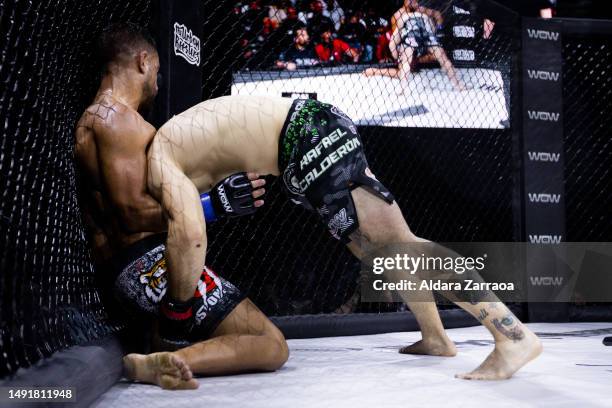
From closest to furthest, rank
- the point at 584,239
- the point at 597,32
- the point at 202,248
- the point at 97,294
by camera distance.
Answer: the point at 202,248 → the point at 97,294 → the point at 597,32 → the point at 584,239

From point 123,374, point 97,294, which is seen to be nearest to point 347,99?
point 97,294

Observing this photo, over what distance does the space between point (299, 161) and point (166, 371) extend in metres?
0.56

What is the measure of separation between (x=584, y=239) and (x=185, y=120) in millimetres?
3143

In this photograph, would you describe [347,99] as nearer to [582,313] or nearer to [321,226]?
[321,226]

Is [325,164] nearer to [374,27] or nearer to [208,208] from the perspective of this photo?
[208,208]

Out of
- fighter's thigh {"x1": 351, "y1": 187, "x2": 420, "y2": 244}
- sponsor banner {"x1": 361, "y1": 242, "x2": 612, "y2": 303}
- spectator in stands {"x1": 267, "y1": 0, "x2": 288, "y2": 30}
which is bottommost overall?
sponsor banner {"x1": 361, "y1": 242, "x2": 612, "y2": 303}

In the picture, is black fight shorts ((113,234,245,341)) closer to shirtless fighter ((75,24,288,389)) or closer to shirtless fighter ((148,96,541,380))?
shirtless fighter ((75,24,288,389))

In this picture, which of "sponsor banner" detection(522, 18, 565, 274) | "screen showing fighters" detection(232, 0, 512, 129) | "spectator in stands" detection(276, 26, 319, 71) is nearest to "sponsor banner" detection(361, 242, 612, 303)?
"sponsor banner" detection(522, 18, 565, 274)

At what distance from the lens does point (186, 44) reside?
6.57 ft

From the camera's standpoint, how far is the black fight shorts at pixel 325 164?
5.17 ft

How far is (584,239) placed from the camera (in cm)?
401

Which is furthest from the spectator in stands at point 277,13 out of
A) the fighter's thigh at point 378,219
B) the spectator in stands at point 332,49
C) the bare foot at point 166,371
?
the bare foot at point 166,371

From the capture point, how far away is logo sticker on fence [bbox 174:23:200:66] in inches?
76.2

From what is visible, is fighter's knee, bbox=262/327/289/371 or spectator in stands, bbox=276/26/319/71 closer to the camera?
fighter's knee, bbox=262/327/289/371
